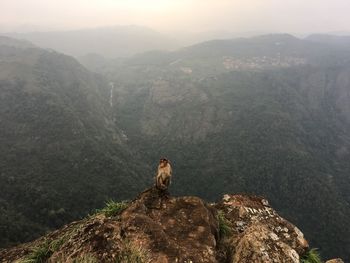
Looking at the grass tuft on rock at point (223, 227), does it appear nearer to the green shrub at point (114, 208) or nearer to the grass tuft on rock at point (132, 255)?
the green shrub at point (114, 208)

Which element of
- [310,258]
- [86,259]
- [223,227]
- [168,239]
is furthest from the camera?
[223,227]

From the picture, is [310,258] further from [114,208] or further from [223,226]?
[114,208]

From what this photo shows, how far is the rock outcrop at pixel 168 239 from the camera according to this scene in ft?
37.6

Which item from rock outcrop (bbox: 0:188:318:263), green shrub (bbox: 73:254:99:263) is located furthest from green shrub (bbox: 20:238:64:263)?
green shrub (bbox: 73:254:99:263)

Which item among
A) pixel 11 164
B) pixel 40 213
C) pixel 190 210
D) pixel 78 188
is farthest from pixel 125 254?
pixel 11 164

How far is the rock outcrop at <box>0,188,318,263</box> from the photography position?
37.6ft

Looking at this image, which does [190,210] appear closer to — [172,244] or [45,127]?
[172,244]

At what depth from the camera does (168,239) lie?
1214cm

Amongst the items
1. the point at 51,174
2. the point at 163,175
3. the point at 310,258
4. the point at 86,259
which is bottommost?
the point at 51,174

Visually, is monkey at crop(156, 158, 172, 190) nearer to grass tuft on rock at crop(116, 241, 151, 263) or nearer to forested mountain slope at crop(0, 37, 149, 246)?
grass tuft on rock at crop(116, 241, 151, 263)

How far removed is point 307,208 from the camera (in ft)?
612

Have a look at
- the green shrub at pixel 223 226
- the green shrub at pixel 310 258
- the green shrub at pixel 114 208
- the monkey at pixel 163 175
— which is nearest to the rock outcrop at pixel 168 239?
the green shrub at pixel 223 226

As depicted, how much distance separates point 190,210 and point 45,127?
18694 centimetres

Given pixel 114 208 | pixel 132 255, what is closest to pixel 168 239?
pixel 132 255
